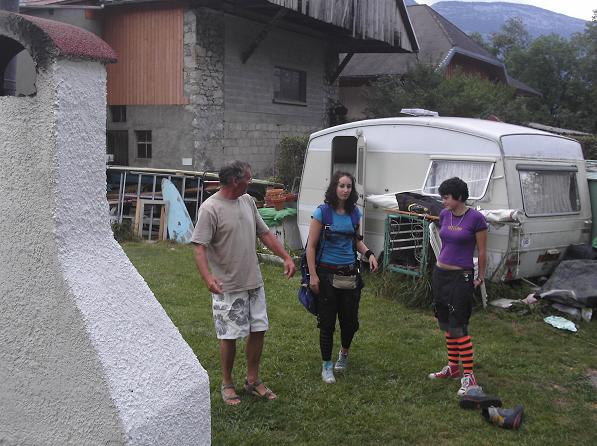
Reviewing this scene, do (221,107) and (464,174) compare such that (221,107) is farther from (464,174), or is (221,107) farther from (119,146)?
(464,174)

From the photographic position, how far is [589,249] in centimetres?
892

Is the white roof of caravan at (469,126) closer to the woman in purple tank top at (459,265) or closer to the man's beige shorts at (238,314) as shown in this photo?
the woman in purple tank top at (459,265)

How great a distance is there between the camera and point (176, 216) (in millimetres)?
13117

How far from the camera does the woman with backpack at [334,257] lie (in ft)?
18.0

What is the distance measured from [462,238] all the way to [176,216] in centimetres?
852

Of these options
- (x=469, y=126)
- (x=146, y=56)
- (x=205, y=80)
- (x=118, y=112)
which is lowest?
(x=469, y=126)

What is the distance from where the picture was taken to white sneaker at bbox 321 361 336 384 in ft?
18.3

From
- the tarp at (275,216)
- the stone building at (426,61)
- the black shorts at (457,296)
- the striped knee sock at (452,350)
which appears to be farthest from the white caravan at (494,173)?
the stone building at (426,61)

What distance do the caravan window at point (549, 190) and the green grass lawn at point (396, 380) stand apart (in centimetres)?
153

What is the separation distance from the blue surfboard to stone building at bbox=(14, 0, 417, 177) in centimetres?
211

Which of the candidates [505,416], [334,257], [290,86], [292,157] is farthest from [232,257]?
[290,86]

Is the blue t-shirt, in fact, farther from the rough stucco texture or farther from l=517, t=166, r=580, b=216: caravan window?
l=517, t=166, r=580, b=216: caravan window

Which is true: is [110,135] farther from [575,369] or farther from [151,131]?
[575,369]

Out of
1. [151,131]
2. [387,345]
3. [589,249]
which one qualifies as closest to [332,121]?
[151,131]
